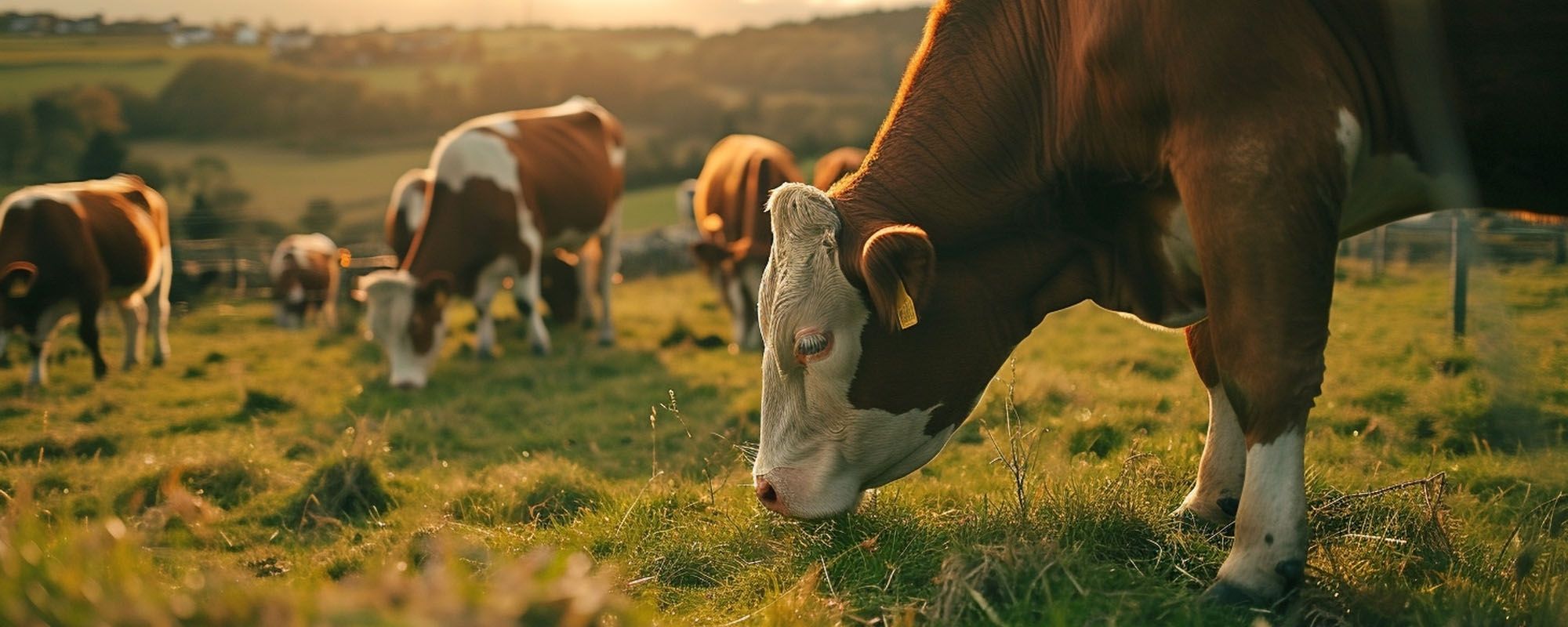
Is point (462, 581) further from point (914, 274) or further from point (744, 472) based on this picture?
point (744, 472)

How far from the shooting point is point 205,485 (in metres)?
6.52

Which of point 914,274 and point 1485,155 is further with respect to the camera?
point 914,274

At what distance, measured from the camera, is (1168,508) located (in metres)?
4.65

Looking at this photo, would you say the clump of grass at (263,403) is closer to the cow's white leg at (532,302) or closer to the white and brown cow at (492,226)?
the white and brown cow at (492,226)

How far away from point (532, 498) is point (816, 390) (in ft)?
7.01

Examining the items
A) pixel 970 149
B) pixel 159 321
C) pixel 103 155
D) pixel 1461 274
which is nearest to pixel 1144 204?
pixel 970 149

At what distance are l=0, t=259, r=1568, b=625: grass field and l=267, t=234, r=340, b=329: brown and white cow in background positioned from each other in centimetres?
827

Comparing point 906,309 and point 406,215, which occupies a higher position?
point 906,309

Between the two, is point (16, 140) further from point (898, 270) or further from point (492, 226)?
point (898, 270)

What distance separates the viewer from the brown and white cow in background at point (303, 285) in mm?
19422

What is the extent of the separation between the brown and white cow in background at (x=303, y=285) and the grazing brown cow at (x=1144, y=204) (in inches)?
605

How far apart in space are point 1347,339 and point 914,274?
23.3ft

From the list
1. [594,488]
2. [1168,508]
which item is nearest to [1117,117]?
[1168,508]

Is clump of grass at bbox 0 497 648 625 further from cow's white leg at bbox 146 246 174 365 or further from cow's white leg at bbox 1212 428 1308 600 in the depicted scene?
cow's white leg at bbox 146 246 174 365
